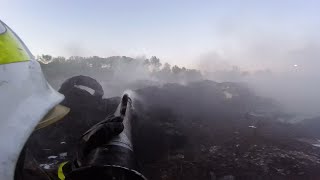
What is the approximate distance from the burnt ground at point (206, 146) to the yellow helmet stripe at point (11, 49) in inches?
215

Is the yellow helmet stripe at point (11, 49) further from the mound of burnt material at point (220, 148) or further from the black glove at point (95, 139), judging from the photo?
the mound of burnt material at point (220, 148)

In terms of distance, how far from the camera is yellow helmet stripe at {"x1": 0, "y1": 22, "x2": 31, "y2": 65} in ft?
7.04

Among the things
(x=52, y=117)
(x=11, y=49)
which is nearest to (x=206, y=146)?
(x=52, y=117)

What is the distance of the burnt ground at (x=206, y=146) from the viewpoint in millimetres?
8992

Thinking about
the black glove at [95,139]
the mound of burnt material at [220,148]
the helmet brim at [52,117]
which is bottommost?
the mound of burnt material at [220,148]

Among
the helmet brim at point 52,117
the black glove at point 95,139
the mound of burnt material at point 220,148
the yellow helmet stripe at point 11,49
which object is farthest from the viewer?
the mound of burnt material at point 220,148

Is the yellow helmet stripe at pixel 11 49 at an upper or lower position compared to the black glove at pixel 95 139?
upper

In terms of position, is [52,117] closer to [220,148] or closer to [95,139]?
[95,139]

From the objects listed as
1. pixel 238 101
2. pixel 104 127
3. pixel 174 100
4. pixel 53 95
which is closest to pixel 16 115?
pixel 53 95

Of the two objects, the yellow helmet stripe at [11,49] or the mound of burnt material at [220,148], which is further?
the mound of burnt material at [220,148]

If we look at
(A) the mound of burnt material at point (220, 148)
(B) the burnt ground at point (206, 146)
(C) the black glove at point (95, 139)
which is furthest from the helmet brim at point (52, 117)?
(A) the mound of burnt material at point (220, 148)

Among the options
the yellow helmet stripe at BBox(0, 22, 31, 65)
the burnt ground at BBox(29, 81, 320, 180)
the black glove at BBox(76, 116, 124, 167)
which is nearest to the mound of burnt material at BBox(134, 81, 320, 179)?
the burnt ground at BBox(29, 81, 320, 180)

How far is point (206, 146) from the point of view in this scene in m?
11.6

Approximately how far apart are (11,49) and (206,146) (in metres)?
10.0
